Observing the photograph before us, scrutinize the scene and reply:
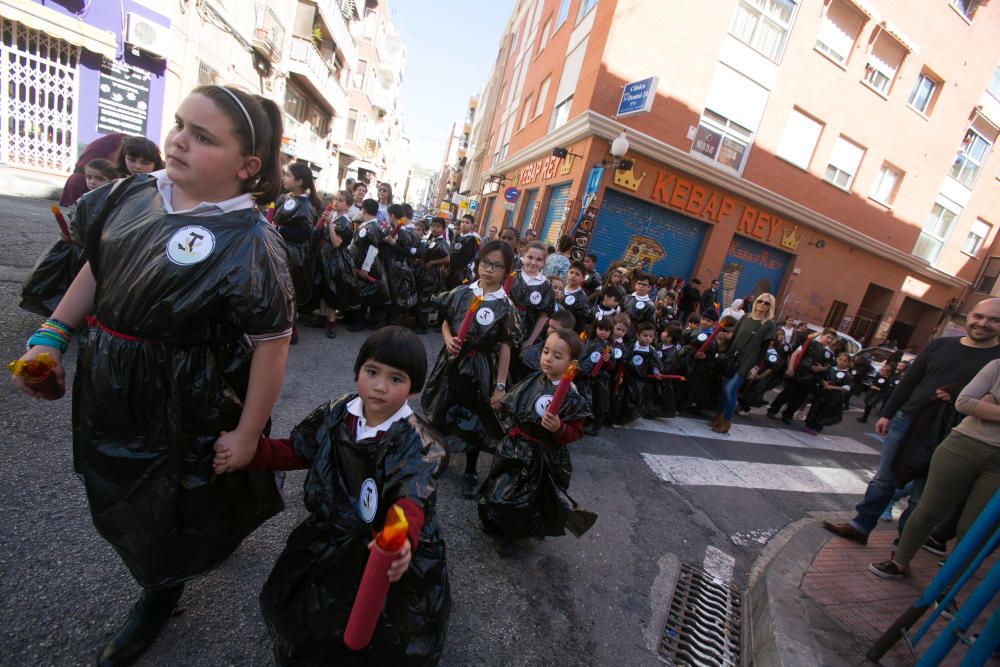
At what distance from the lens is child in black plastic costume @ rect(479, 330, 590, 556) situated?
2.64 meters

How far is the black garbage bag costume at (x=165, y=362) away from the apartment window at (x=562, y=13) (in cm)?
1669

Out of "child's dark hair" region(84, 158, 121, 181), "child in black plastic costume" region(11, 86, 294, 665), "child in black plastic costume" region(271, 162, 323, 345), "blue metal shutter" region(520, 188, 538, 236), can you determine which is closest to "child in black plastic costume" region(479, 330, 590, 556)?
"child in black plastic costume" region(11, 86, 294, 665)

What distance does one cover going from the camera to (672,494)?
4.05 meters

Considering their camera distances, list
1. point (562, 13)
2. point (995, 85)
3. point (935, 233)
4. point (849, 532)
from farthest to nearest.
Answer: point (935, 233), point (995, 85), point (562, 13), point (849, 532)

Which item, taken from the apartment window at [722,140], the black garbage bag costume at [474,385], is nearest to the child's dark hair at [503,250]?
the black garbage bag costume at [474,385]

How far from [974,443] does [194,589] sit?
4.37 meters

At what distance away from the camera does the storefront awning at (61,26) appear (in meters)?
8.38

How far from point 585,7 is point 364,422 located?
49.2 ft

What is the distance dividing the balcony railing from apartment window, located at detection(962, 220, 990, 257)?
2819 centimetres

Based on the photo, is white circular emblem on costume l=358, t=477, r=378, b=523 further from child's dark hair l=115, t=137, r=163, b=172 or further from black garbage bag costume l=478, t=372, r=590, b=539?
child's dark hair l=115, t=137, r=163, b=172

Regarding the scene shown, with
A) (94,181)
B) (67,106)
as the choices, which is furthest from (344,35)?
(94,181)

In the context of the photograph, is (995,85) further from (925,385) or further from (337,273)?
(337,273)

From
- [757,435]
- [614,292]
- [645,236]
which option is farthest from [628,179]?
[757,435]

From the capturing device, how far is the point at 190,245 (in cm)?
131
